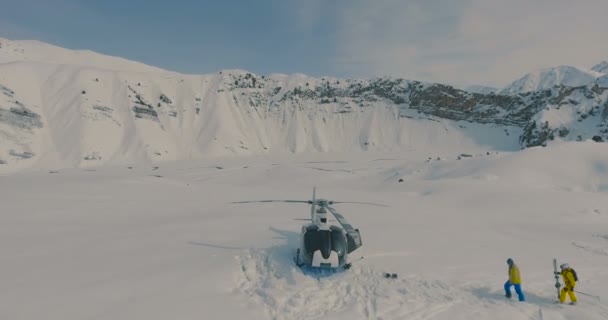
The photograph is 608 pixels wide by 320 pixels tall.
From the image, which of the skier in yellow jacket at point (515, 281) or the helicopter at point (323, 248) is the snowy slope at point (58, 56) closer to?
the helicopter at point (323, 248)

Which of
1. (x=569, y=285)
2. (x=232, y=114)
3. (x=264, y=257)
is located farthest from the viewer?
(x=232, y=114)

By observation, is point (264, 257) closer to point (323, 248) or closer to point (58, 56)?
point (323, 248)

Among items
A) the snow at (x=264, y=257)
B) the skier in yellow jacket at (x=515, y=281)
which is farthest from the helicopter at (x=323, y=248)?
the skier in yellow jacket at (x=515, y=281)

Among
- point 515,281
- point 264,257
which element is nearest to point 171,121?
point 264,257

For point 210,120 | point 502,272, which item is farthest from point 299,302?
point 210,120

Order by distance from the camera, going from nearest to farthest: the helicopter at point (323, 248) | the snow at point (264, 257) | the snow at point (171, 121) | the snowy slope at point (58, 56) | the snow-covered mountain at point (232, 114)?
the snow at point (264, 257) → the helicopter at point (323, 248) → the snow at point (171, 121) → the snow-covered mountain at point (232, 114) → the snowy slope at point (58, 56)

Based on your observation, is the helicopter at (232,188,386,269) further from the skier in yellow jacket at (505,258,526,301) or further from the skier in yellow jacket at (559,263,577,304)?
the skier in yellow jacket at (559,263,577,304)
